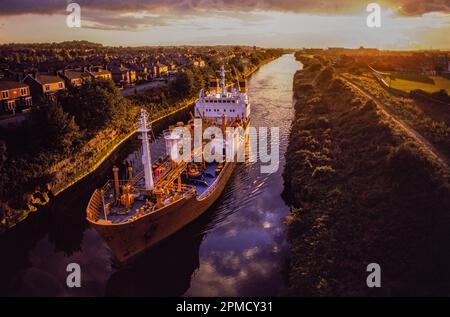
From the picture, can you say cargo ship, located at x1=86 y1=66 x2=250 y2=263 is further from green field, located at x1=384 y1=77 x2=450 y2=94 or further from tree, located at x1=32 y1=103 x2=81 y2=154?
green field, located at x1=384 y1=77 x2=450 y2=94

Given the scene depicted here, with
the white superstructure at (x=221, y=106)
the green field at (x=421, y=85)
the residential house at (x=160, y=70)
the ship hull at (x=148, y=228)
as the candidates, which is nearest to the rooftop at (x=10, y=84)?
the white superstructure at (x=221, y=106)

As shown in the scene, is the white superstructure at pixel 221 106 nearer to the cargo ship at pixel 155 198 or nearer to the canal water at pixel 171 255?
the cargo ship at pixel 155 198

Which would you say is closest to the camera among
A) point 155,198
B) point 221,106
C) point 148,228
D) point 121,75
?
point 148,228

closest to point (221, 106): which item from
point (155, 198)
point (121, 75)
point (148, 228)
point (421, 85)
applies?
point (155, 198)

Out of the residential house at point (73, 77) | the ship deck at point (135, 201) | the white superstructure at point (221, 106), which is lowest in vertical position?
the ship deck at point (135, 201)

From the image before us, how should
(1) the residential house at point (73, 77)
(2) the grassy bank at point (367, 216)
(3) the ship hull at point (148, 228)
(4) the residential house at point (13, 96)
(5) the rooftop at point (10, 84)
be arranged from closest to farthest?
1. (2) the grassy bank at point (367, 216)
2. (3) the ship hull at point (148, 228)
3. (4) the residential house at point (13, 96)
4. (5) the rooftop at point (10, 84)
5. (1) the residential house at point (73, 77)

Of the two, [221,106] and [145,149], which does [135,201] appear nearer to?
[145,149]
